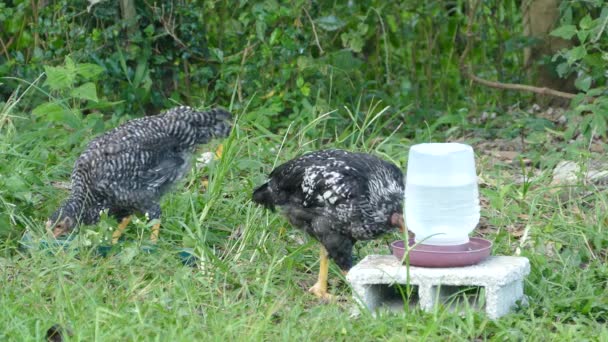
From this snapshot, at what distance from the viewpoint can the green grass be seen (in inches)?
175

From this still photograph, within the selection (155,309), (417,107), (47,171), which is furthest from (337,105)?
(155,309)

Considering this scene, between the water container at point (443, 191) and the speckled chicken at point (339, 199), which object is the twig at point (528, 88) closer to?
the speckled chicken at point (339, 199)

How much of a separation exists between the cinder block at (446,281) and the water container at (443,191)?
201 mm

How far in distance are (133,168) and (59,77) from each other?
124 centimetres

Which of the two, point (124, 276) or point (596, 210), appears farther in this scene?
point (596, 210)

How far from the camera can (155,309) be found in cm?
460

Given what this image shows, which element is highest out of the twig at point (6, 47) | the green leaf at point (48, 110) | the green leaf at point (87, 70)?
the green leaf at point (87, 70)

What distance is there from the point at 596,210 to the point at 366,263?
1.55 m

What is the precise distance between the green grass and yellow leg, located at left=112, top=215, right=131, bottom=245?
0.05m

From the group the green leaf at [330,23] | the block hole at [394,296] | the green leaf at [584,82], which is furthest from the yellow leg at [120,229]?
the green leaf at [584,82]

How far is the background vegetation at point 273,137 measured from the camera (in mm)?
4637

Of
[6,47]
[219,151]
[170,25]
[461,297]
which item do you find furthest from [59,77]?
[461,297]

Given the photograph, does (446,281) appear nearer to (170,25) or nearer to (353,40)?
(353,40)

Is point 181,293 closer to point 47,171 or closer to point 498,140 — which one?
point 47,171
